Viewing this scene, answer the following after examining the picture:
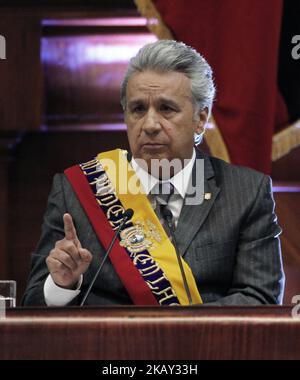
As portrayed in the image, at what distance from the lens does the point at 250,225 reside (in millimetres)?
1667

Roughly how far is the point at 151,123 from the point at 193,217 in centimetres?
19

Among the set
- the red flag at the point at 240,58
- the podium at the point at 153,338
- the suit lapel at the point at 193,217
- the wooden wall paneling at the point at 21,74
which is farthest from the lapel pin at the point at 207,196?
the wooden wall paneling at the point at 21,74

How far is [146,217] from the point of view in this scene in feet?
5.44

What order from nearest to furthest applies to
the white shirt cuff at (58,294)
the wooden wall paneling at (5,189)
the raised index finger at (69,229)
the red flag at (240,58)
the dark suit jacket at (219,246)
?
the raised index finger at (69,229) < the white shirt cuff at (58,294) < the dark suit jacket at (219,246) < the red flag at (240,58) < the wooden wall paneling at (5,189)

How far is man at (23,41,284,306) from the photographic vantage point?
5.24 ft

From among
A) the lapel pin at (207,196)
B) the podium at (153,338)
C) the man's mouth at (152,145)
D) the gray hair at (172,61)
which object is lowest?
the podium at (153,338)

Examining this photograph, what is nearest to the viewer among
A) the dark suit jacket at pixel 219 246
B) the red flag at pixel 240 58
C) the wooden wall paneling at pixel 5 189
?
the dark suit jacket at pixel 219 246

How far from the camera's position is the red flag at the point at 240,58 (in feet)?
8.14

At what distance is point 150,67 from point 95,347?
750mm

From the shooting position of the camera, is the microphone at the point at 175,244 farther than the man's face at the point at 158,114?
No

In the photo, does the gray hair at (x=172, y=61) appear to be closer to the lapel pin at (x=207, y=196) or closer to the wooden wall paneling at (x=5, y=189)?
the lapel pin at (x=207, y=196)

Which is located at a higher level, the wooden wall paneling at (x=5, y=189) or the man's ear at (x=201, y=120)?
the man's ear at (x=201, y=120)

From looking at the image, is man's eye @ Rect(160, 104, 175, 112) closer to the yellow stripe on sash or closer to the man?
the man
